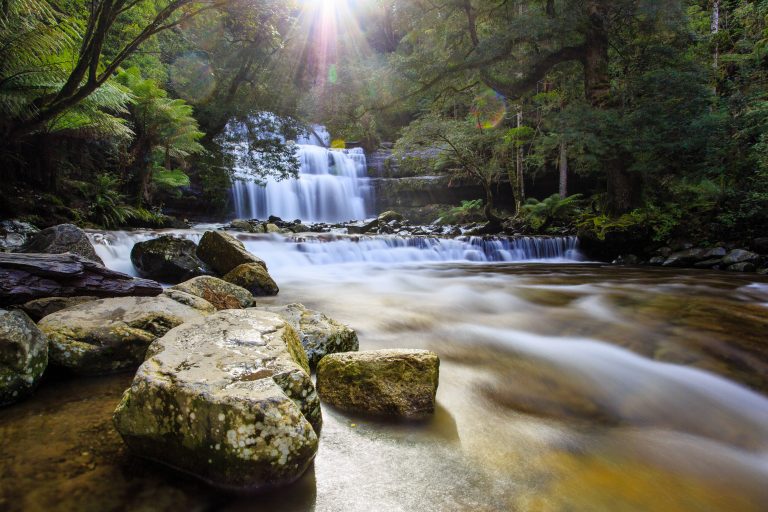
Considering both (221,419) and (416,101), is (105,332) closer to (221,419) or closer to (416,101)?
(221,419)

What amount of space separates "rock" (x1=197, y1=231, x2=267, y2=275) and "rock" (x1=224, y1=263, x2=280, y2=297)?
0.39 meters

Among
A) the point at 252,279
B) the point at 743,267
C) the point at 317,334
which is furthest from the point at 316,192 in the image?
the point at 317,334

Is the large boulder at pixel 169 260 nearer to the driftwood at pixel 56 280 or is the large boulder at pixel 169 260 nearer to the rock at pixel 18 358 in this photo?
the driftwood at pixel 56 280

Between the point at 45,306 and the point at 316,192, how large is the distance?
18563mm

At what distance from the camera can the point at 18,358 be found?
2166 mm

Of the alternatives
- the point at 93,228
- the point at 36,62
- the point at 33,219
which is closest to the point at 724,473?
the point at 36,62

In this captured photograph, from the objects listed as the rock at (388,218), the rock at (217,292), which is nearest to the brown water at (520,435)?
the rock at (217,292)

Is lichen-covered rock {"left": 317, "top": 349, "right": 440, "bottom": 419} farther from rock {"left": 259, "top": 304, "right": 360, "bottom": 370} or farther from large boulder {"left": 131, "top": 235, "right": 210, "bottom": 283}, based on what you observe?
large boulder {"left": 131, "top": 235, "right": 210, "bottom": 283}

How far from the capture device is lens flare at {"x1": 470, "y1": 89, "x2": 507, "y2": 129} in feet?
47.5

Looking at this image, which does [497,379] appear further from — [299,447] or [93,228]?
[93,228]

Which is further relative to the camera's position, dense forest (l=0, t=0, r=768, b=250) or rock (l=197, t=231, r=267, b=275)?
dense forest (l=0, t=0, r=768, b=250)

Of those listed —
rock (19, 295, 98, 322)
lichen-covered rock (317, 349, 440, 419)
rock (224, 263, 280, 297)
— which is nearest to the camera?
lichen-covered rock (317, 349, 440, 419)

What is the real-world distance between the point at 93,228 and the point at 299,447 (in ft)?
32.2

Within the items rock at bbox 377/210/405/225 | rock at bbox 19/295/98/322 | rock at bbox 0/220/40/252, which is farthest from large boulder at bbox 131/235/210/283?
rock at bbox 377/210/405/225
